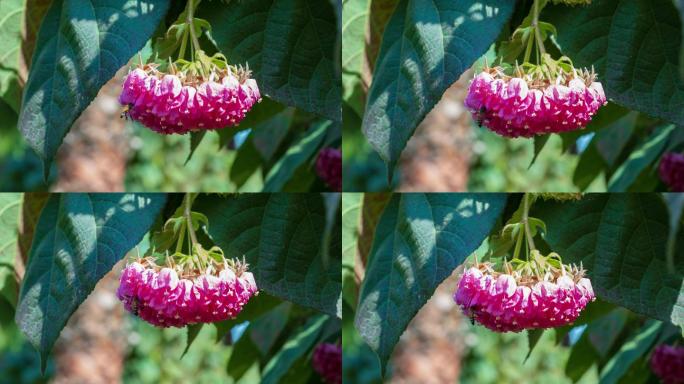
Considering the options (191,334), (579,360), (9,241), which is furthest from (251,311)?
(579,360)

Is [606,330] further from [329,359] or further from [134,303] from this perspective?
[134,303]

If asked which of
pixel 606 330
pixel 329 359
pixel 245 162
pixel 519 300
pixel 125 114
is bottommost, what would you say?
pixel 329 359

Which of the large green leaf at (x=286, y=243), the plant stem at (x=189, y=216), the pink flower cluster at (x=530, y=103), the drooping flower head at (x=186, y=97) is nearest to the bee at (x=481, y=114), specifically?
the pink flower cluster at (x=530, y=103)

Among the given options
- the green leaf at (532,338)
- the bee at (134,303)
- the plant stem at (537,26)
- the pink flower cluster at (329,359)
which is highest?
the plant stem at (537,26)

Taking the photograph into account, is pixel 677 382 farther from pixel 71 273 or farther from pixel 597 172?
pixel 71 273

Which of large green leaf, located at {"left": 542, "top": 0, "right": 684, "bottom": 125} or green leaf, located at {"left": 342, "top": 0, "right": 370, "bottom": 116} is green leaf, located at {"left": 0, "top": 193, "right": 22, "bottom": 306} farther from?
large green leaf, located at {"left": 542, "top": 0, "right": 684, "bottom": 125}

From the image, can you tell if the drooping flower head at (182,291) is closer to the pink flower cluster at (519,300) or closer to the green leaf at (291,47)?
the green leaf at (291,47)
